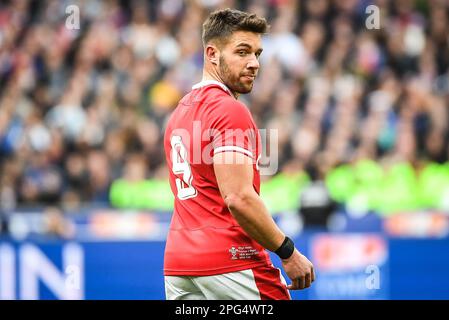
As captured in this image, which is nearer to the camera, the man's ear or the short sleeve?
the short sleeve

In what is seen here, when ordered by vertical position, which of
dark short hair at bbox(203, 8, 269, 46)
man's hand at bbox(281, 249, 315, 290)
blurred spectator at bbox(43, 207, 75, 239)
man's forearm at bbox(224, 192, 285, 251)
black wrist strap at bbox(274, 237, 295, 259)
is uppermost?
blurred spectator at bbox(43, 207, 75, 239)

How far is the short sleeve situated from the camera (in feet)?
13.3

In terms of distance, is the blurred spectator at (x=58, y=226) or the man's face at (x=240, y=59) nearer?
the man's face at (x=240, y=59)

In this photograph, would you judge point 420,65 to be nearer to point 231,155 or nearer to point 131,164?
point 131,164

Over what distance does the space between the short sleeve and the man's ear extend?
32 centimetres

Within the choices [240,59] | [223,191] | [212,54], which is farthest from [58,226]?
[223,191]

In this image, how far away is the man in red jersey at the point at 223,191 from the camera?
13.3 ft

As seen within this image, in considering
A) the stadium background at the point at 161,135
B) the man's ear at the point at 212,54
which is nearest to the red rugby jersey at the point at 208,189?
the man's ear at the point at 212,54

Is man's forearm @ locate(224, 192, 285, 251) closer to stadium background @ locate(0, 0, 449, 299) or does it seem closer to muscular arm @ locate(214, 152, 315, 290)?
muscular arm @ locate(214, 152, 315, 290)

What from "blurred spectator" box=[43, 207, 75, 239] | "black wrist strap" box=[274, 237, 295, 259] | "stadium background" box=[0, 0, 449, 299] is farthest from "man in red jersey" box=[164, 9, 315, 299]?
"blurred spectator" box=[43, 207, 75, 239]

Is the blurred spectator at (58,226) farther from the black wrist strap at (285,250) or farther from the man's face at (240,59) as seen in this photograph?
the black wrist strap at (285,250)

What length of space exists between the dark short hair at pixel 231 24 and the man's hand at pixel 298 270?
3.80ft
